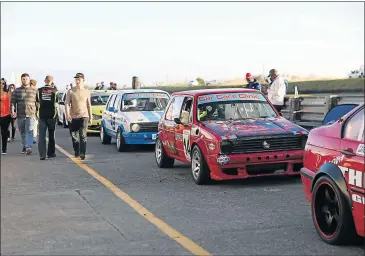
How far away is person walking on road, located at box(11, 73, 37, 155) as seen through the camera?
48.6 feet

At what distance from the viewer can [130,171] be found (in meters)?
11.7

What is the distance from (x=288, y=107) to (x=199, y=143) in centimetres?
957

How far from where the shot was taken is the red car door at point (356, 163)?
5520 mm

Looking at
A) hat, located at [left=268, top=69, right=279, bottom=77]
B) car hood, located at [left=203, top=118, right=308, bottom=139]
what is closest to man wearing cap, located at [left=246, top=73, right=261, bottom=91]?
hat, located at [left=268, top=69, right=279, bottom=77]

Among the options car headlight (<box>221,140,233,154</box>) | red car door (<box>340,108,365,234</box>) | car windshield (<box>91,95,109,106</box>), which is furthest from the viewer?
car windshield (<box>91,95,109,106</box>)

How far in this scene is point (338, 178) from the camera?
585cm

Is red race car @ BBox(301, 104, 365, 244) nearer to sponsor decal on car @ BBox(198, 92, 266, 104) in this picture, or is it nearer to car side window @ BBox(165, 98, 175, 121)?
sponsor decal on car @ BBox(198, 92, 266, 104)

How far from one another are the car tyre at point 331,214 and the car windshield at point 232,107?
14.5 feet

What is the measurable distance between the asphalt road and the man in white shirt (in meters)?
5.31

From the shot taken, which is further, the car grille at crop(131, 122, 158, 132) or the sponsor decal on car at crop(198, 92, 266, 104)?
the car grille at crop(131, 122, 158, 132)

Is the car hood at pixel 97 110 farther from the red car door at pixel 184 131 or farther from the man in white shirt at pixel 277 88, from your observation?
the red car door at pixel 184 131

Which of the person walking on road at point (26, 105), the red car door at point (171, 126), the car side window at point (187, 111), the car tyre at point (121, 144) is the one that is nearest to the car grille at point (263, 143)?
the car side window at point (187, 111)

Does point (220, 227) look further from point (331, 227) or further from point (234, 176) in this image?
point (234, 176)

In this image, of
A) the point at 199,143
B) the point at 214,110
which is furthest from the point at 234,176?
the point at 214,110
